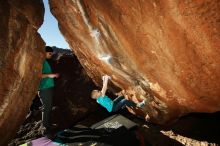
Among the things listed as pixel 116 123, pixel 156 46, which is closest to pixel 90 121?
pixel 116 123

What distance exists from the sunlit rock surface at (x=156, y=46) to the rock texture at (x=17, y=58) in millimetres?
747

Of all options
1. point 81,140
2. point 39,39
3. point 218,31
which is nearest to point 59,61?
point 39,39

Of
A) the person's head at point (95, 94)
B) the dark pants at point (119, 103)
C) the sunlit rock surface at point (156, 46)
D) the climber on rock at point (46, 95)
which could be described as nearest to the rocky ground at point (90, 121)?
the person's head at point (95, 94)

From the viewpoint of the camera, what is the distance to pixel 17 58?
5.29 meters

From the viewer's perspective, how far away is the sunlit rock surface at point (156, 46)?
3.11 metres

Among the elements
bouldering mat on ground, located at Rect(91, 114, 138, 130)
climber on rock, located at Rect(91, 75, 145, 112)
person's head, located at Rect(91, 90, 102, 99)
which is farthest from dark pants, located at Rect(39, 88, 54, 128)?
person's head, located at Rect(91, 90, 102, 99)

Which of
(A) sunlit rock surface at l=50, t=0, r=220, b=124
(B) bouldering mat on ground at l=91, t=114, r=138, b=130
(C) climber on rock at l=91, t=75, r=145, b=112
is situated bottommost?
(B) bouldering mat on ground at l=91, t=114, r=138, b=130

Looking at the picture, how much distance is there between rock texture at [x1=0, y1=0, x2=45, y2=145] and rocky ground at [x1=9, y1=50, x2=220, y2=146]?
1946mm

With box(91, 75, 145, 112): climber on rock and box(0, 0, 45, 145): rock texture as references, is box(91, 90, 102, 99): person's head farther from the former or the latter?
box(0, 0, 45, 145): rock texture

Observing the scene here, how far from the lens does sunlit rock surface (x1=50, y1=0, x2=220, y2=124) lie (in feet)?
10.2

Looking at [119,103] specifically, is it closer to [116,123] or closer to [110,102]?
[110,102]

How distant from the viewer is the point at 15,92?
5477 mm

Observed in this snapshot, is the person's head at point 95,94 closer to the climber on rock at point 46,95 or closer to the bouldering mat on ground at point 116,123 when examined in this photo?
the bouldering mat on ground at point 116,123

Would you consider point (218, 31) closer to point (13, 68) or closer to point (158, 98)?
point (158, 98)
